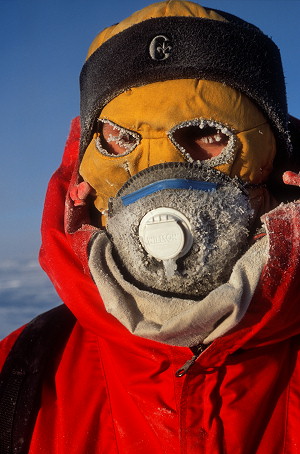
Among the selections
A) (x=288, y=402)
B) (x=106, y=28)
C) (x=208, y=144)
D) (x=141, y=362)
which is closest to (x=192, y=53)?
(x=208, y=144)

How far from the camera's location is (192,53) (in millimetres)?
2012

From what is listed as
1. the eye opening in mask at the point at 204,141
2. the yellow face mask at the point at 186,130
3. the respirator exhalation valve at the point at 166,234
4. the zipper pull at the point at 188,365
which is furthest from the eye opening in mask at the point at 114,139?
the zipper pull at the point at 188,365

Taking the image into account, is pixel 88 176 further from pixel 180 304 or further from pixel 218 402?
pixel 218 402

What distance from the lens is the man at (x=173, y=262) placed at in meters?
1.72

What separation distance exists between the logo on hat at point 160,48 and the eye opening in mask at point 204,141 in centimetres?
29

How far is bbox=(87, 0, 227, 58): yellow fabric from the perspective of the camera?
2.11 m

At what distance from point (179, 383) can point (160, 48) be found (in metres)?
1.24

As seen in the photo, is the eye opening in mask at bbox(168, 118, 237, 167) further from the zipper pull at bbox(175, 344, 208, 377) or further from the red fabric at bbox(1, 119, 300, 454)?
the zipper pull at bbox(175, 344, 208, 377)

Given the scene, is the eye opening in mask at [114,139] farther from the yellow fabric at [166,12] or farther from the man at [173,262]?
the yellow fabric at [166,12]

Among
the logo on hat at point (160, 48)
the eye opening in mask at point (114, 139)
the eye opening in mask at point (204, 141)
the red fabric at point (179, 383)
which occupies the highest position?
the logo on hat at point (160, 48)

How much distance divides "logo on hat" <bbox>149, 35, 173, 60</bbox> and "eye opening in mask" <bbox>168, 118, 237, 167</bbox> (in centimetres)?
29

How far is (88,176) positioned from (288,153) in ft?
2.79

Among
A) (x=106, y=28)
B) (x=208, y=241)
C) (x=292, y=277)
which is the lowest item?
(x=292, y=277)

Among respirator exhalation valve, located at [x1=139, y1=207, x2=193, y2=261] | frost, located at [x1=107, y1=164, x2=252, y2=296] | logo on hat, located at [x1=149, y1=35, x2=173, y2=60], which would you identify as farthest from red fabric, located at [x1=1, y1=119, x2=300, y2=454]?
logo on hat, located at [x1=149, y1=35, x2=173, y2=60]
